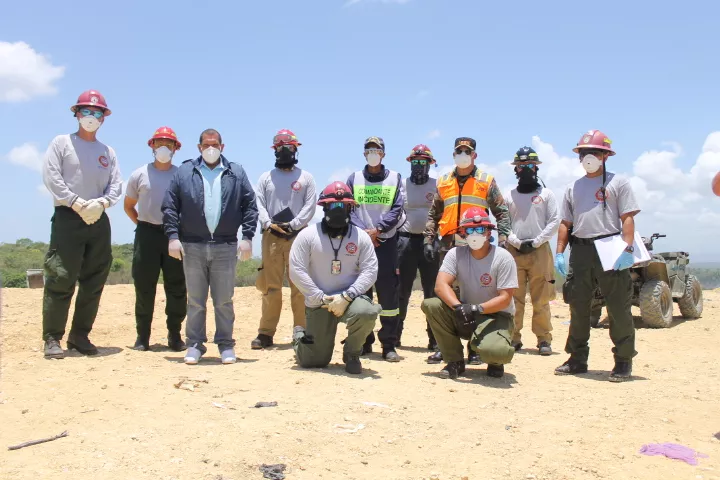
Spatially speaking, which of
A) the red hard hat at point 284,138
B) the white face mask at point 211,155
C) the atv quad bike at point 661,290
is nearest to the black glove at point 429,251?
the red hard hat at point 284,138

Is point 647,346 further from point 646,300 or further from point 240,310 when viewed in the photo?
point 240,310

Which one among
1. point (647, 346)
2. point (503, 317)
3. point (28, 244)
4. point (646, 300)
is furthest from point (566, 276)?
point (28, 244)

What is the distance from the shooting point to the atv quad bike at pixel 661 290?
1005cm

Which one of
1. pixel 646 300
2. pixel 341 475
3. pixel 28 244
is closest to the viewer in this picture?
pixel 341 475

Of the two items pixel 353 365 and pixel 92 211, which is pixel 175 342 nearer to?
pixel 92 211

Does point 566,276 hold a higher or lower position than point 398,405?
higher

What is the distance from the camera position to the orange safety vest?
22.1 feet

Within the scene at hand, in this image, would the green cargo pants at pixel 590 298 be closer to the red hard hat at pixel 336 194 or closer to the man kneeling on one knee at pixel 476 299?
the man kneeling on one knee at pixel 476 299

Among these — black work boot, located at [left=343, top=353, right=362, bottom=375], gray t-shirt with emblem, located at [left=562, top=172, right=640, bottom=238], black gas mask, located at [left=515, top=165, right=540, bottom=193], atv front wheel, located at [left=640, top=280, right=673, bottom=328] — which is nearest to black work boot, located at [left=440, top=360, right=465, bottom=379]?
black work boot, located at [left=343, top=353, right=362, bottom=375]

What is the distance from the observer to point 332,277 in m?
6.13

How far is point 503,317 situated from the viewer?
5.97 metres

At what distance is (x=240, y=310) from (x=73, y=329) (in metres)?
4.75

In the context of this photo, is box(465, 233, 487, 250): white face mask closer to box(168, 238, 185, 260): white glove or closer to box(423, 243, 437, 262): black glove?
box(423, 243, 437, 262): black glove

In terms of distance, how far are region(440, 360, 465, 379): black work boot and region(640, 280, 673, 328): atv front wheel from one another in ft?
17.3
